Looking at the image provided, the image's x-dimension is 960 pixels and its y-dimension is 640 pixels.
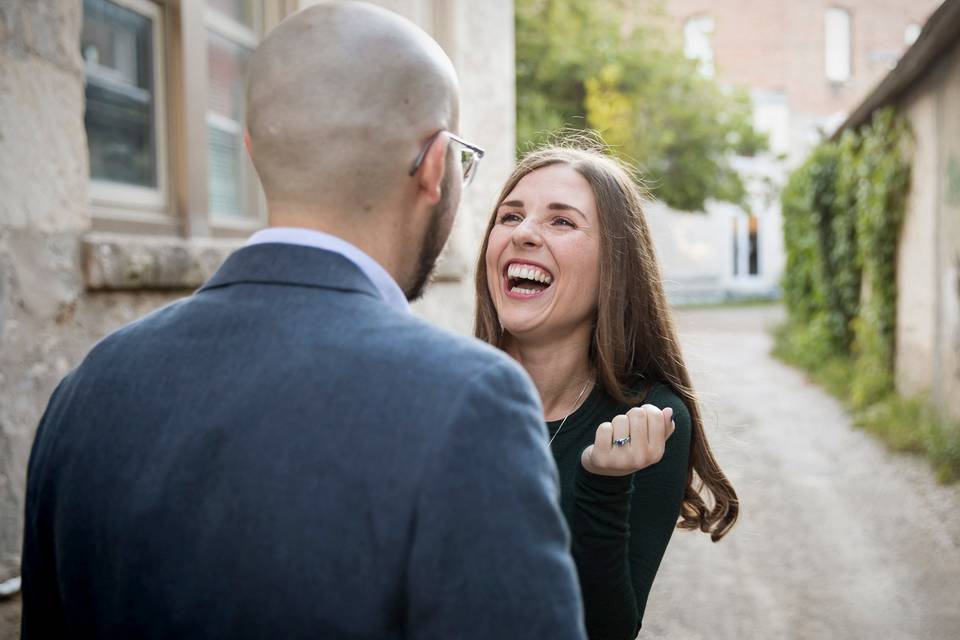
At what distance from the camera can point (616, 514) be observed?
1.73m

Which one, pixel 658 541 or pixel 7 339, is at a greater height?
pixel 7 339

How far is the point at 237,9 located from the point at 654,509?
376 centimetres

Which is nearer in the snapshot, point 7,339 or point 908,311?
point 7,339

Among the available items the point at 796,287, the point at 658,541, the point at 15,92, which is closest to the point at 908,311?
the point at 796,287

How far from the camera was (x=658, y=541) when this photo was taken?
6.51 ft

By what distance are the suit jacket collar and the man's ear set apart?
162 mm

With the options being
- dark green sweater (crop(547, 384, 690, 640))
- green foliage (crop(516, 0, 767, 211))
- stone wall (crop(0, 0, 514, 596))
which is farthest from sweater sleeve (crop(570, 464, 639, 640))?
green foliage (crop(516, 0, 767, 211))

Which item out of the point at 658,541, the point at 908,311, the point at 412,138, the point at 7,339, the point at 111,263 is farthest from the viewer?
the point at 908,311

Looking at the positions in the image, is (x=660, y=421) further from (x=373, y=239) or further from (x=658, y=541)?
(x=373, y=239)

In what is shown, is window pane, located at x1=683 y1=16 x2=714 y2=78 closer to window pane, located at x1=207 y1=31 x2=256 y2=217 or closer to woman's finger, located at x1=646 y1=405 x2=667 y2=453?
window pane, located at x1=207 y1=31 x2=256 y2=217

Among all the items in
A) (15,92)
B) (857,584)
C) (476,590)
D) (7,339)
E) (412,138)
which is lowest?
(857,584)

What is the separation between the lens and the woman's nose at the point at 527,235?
238 centimetres

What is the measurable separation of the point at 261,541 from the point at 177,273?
2.77 metres

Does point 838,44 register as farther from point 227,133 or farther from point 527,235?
point 527,235
